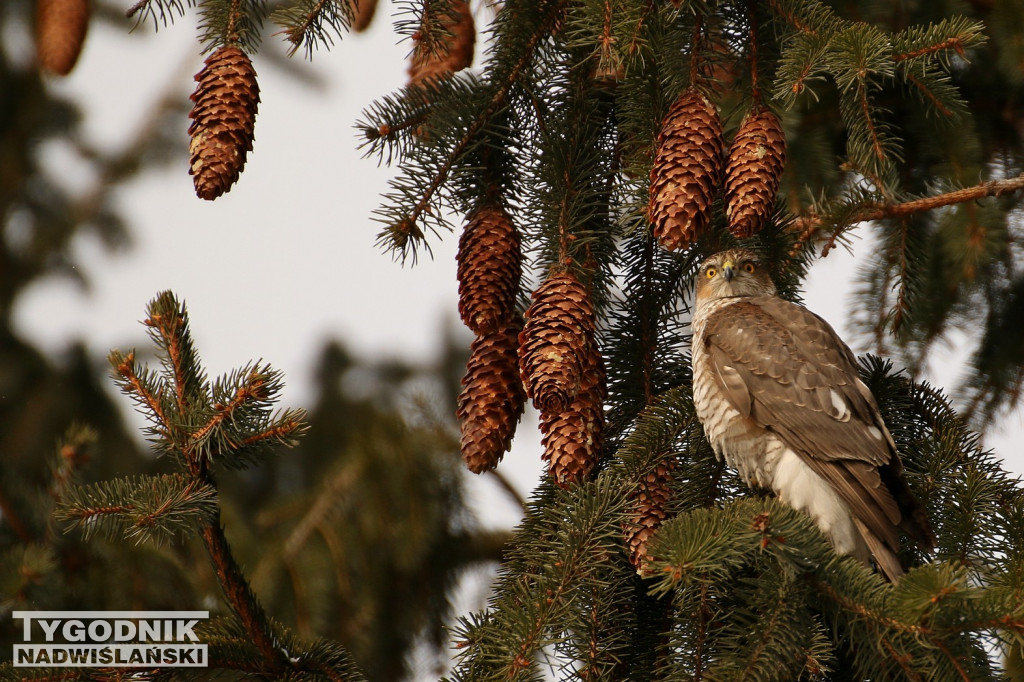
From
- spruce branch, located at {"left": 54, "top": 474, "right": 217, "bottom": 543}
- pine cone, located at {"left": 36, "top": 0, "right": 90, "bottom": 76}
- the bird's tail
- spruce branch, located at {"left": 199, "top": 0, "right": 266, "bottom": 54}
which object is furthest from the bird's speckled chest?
pine cone, located at {"left": 36, "top": 0, "right": 90, "bottom": 76}

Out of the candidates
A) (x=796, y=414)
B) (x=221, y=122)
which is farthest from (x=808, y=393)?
(x=221, y=122)

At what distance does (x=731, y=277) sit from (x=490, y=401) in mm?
1427

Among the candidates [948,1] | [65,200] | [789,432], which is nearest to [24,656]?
[789,432]

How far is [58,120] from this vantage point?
21.0 ft

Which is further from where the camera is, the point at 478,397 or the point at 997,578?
the point at 478,397

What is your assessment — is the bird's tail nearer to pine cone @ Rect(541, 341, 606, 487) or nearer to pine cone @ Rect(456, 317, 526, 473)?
pine cone @ Rect(541, 341, 606, 487)

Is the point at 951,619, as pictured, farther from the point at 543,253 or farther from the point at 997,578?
the point at 543,253

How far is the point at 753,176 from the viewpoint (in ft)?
9.20

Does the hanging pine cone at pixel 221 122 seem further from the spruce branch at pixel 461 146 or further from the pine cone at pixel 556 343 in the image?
the pine cone at pixel 556 343

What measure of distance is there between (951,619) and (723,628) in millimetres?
603

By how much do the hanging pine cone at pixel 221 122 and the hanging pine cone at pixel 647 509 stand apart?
1.57 metres

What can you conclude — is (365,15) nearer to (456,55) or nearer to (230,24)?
(456,55)

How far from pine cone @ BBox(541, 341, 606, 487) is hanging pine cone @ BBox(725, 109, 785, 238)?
0.61m

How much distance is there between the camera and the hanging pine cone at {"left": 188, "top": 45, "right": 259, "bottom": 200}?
102 inches
